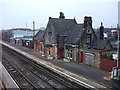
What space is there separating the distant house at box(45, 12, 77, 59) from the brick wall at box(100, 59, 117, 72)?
39.1 feet

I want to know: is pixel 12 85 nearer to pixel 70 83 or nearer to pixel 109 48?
pixel 70 83

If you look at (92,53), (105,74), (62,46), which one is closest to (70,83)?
(105,74)

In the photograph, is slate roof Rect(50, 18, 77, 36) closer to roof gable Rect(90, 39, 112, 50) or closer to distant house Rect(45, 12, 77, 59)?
distant house Rect(45, 12, 77, 59)

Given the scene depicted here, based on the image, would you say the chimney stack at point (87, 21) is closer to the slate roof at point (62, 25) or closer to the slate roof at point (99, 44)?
the slate roof at point (99, 44)

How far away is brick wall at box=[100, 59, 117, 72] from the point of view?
27797 millimetres

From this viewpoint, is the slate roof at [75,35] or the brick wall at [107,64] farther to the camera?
the slate roof at [75,35]

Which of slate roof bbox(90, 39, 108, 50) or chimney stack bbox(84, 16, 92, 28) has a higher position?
chimney stack bbox(84, 16, 92, 28)

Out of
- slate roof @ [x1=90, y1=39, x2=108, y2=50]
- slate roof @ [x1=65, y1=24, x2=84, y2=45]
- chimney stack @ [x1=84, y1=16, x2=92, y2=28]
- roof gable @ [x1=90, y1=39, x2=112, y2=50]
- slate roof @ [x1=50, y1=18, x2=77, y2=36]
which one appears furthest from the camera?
slate roof @ [x1=50, y1=18, x2=77, y2=36]

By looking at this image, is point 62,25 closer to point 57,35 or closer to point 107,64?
point 57,35

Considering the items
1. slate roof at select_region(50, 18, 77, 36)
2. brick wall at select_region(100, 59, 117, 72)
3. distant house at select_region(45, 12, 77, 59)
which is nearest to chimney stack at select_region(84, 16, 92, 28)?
distant house at select_region(45, 12, 77, 59)

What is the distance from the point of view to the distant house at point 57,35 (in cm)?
4056

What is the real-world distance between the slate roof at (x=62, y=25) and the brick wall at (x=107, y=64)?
13.1 m

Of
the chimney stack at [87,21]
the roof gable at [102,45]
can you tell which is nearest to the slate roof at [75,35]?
the chimney stack at [87,21]

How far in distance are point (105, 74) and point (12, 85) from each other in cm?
1121
